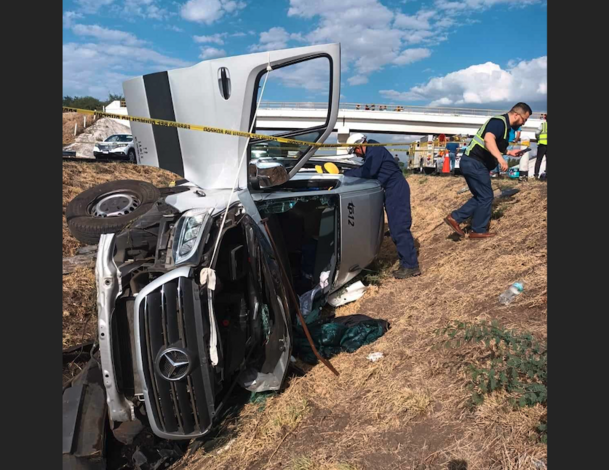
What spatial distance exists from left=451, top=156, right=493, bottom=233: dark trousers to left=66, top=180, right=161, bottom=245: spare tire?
387cm

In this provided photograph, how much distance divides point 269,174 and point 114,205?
2571 mm

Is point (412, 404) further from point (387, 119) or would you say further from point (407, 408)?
point (387, 119)

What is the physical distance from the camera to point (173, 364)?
7.25 feet

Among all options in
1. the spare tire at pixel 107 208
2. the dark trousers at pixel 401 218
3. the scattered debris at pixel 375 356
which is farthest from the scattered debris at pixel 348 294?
the spare tire at pixel 107 208

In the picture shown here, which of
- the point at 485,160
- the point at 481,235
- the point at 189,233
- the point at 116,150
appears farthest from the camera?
the point at 116,150

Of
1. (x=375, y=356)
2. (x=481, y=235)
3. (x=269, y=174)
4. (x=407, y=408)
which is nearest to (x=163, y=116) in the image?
(x=269, y=174)

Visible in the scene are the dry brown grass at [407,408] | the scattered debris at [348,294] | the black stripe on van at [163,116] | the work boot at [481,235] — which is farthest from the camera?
the work boot at [481,235]

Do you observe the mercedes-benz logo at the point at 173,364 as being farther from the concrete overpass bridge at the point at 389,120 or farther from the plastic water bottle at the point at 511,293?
the concrete overpass bridge at the point at 389,120

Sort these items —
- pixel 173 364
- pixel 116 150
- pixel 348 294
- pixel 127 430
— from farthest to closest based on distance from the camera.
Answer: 1. pixel 116 150
2. pixel 348 294
3. pixel 127 430
4. pixel 173 364

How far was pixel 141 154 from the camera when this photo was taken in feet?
11.8

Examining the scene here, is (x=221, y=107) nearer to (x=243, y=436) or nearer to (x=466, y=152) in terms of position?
(x=243, y=436)

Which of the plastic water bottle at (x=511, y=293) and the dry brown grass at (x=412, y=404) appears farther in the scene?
the plastic water bottle at (x=511, y=293)

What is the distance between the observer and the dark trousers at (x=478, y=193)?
16.8 feet

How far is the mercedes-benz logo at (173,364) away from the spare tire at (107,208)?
2.59 meters
